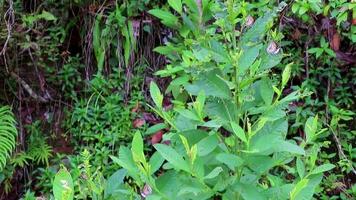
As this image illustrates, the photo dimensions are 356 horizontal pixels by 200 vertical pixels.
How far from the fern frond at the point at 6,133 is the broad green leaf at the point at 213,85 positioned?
5.89 ft

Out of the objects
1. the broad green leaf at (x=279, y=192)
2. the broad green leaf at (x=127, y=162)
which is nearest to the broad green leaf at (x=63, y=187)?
the broad green leaf at (x=127, y=162)

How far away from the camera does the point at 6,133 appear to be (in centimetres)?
305

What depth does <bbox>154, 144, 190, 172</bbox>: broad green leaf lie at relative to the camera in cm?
125

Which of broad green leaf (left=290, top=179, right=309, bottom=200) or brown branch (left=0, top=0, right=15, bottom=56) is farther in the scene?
brown branch (left=0, top=0, right=15, bottom=56)

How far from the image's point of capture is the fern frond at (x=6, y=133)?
2.95 m

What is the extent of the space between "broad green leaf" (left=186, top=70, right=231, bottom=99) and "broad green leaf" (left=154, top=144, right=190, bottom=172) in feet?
0.57

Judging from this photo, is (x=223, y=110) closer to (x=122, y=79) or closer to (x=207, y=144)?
(x=207, y=144)

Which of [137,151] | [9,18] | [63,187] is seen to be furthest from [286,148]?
[9,18]

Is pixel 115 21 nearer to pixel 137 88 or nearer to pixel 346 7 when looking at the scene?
pixel 137 88

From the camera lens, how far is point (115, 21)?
3.28 m

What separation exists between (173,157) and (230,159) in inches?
4.9

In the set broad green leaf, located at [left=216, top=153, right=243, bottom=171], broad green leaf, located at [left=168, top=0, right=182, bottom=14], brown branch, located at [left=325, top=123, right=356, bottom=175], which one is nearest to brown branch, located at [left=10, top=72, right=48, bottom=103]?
broad green leaf, located at [left=168, top=0, right=182, bottom=14]

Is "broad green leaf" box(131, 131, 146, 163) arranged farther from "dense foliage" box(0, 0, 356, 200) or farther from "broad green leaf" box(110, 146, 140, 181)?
"dense foliage" box(0, 0, 356, 200)

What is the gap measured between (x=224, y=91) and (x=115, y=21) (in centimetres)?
201
